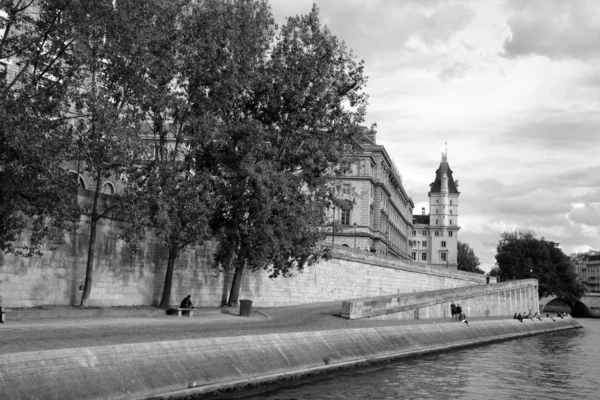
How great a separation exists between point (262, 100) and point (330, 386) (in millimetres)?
18153

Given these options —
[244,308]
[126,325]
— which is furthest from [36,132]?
[244,308]

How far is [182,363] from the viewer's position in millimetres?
18844

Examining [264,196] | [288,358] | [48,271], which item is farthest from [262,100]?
[288,358]

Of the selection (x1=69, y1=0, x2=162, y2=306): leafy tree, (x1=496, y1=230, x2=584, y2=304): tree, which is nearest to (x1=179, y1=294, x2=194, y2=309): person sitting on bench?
(x1=69, y1=0, x2=162, y2=306): leafy tree

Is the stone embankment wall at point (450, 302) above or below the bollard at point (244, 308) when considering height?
above

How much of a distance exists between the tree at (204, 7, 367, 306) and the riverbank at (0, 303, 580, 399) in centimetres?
391

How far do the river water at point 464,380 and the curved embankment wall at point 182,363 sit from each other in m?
0.84

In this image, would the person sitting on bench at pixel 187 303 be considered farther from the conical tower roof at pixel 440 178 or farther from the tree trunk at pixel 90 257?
the conical tower roof at pixel 440 178

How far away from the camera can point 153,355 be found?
18.2 meters

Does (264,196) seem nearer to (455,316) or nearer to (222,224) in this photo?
(222,224)

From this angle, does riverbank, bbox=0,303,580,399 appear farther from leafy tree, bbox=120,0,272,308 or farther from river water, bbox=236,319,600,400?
leafy tree, bbox=120,0,272,308

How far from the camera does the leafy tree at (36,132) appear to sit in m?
22.2

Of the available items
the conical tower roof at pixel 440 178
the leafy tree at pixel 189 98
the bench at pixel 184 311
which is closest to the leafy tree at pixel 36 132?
the leafy tree at pixel 189 98

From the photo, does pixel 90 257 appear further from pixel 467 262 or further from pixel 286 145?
pixel 467 262
